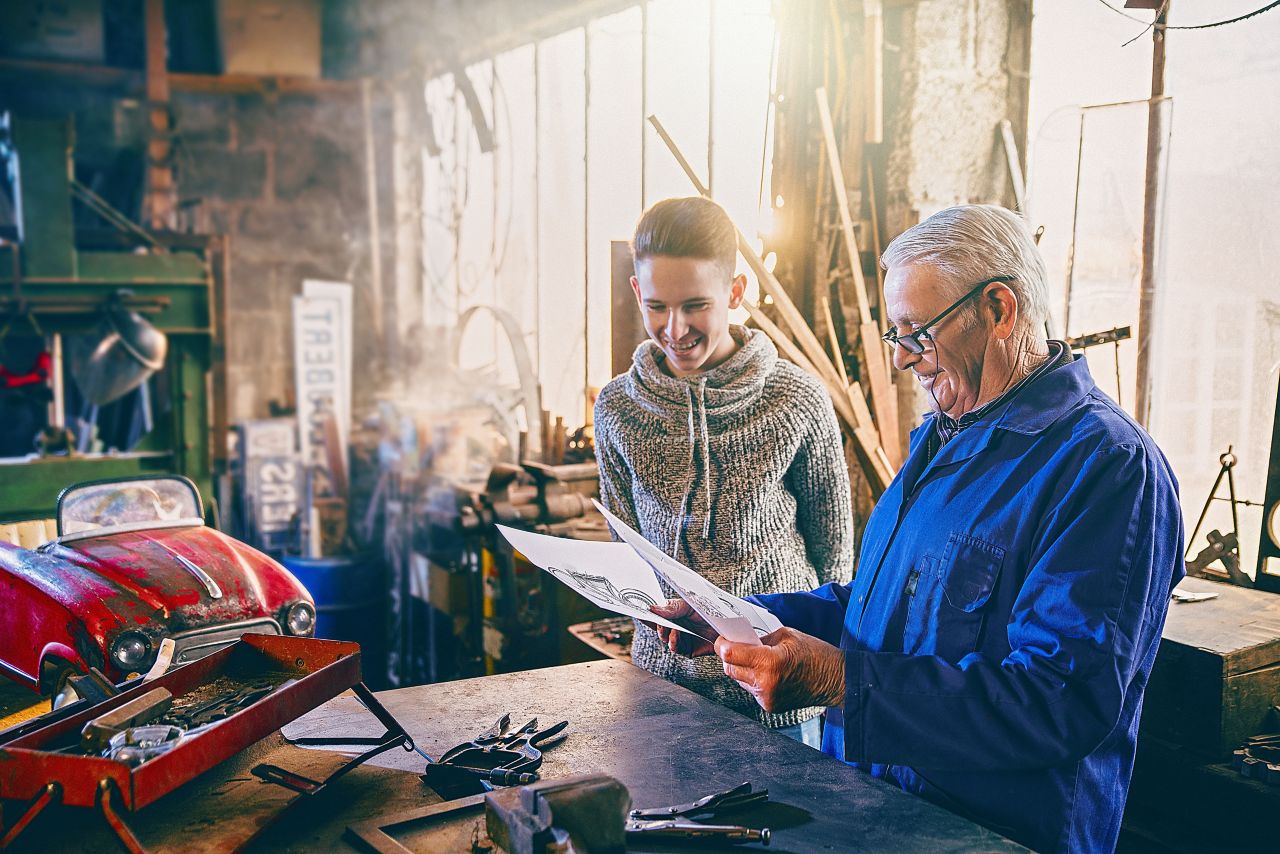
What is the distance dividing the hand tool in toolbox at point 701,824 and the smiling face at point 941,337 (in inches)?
29.2

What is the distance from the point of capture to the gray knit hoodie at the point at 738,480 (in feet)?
7.76

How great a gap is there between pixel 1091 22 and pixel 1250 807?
2503mm

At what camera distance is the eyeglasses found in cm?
166

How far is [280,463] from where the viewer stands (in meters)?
7.87

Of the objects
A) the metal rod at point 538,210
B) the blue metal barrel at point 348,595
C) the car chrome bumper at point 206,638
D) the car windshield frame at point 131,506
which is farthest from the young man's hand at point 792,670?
the metal rod at point 538,210

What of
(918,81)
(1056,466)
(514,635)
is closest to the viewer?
(1056,466)

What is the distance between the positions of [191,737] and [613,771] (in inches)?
26.8

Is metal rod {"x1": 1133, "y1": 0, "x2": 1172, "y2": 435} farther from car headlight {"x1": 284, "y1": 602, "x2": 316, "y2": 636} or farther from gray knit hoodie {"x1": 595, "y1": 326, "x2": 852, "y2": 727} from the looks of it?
car headlight {"x1": 284, "y1": 602, "x2": 316, "y2": 636}

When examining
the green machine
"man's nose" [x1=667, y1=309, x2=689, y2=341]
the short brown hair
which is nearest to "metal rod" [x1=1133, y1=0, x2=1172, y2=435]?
the short brown hair

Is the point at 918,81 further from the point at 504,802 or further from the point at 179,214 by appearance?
the point at 179,214

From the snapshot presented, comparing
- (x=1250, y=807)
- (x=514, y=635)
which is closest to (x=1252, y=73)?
(x=1250, y=807)

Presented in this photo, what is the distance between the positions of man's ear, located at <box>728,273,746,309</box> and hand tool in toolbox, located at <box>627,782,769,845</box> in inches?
48.3

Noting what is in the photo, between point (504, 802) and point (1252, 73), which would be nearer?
point (504, 802)

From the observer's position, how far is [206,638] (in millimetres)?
2514
